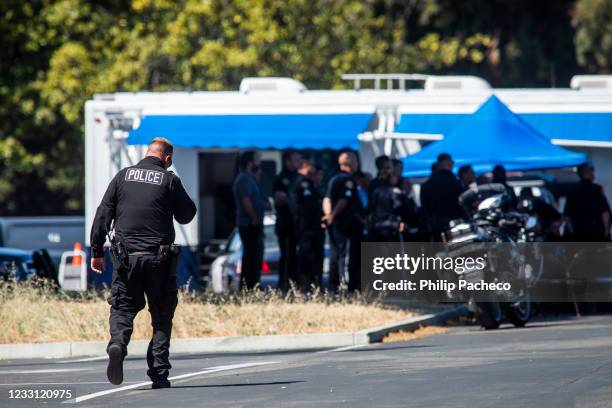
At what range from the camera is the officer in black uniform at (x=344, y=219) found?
16750mm

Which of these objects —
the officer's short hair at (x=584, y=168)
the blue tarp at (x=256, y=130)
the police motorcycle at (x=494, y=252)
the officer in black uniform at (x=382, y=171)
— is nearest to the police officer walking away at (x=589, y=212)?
the officer's short hair at (x=584, y=168)

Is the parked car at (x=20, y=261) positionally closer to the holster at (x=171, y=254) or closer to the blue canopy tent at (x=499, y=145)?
the blue canopy tent at (x=499, y=145)

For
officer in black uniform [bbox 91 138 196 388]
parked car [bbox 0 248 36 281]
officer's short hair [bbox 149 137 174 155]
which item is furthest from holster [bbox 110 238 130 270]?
parked car [bbox 0 248 36 281]

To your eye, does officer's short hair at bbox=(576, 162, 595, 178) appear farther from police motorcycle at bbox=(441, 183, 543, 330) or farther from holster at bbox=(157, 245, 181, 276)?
holster at bbox=(157, 245, 181, 276)

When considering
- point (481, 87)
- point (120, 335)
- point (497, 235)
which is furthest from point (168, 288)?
point (481, 87)

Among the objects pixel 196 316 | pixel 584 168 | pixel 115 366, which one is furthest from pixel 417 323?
pixel 115 366

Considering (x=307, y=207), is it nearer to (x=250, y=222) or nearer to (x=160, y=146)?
(x=250, y=222)

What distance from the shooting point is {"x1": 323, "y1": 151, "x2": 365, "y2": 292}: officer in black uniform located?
16750 mm

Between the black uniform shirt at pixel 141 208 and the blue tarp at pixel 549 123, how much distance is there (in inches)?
378

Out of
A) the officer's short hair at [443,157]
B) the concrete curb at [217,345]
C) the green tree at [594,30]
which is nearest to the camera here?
the concrete curb at [217,345]

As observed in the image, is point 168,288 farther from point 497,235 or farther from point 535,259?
point 535,259

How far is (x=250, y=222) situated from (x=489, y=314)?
3874 millimetres

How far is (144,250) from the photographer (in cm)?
986

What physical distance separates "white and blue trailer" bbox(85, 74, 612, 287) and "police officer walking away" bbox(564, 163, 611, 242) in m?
1.82
